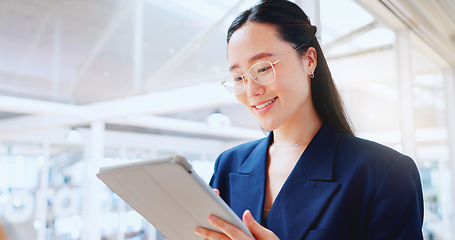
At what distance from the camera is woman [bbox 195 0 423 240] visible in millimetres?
943

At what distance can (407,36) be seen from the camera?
3.02 metres

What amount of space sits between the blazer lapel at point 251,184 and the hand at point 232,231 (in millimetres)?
201

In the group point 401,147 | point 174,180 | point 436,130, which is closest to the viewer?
point 174,180

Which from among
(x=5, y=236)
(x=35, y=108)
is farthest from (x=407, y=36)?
(x=5, y=236)

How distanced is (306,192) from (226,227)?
32cm

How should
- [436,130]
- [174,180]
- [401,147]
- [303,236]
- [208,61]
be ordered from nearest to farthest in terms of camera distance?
[174,180] → [303,236] → [401,147] → [208,61] → [436,130]

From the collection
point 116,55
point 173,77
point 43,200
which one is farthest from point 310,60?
point 43,200

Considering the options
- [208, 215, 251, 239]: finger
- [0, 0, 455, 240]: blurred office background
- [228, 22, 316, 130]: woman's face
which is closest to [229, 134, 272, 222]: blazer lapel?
[228, 22, 316, 130]: woman's face

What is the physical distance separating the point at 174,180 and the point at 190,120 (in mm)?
5336

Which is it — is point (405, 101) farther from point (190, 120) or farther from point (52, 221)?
point (52, 221)

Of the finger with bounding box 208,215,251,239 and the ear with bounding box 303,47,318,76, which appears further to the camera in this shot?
the ear with bounding box 303,47,318,76

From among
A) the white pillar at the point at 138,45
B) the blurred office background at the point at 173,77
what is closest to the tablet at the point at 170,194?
the blurred office background at the point at 173,77

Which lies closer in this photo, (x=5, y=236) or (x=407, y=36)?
(x=407, y=36)

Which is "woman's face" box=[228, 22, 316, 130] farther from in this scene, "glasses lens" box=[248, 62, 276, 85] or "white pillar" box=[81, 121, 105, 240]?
"white pillar" box=[81, 121, 105, 240]
